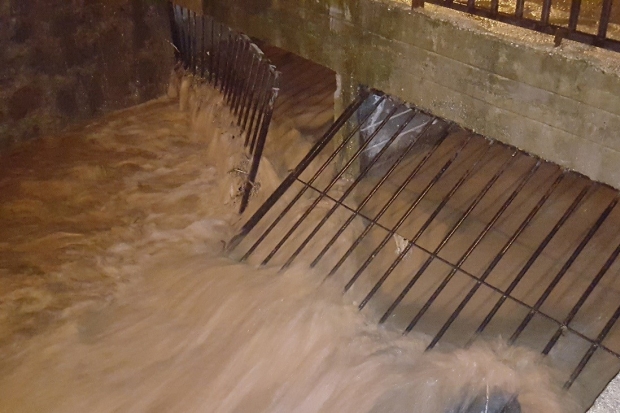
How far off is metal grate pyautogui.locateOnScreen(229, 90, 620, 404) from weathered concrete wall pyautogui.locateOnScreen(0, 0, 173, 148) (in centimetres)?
217

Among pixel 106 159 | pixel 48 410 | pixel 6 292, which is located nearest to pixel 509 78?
pixel 48 410

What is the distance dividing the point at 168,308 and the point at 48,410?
71 cm

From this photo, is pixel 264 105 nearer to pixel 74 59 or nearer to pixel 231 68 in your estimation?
pixel 231 68

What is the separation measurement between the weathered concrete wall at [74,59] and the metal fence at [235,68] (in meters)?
0.27

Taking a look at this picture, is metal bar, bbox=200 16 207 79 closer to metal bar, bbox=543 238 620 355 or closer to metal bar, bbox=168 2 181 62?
metal bar, bbox=168 2 181 62

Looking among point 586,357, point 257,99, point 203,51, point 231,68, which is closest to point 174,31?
point 203,51

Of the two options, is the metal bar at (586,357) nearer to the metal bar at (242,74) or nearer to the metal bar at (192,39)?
the metal bar at (242,74)

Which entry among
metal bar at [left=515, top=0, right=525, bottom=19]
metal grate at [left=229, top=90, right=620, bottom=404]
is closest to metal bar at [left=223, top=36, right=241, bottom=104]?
metal grate at [left=229, top=90, right=620, bottom=404]

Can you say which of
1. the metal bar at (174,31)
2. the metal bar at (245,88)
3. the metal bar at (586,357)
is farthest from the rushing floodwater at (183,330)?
the metal bar at (174,31)

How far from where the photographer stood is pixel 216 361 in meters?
2.55

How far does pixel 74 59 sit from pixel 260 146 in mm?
2068

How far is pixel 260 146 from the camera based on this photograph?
3496 millimetres

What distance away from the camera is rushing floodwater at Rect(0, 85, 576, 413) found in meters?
2.35

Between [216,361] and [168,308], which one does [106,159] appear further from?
[216,361]
